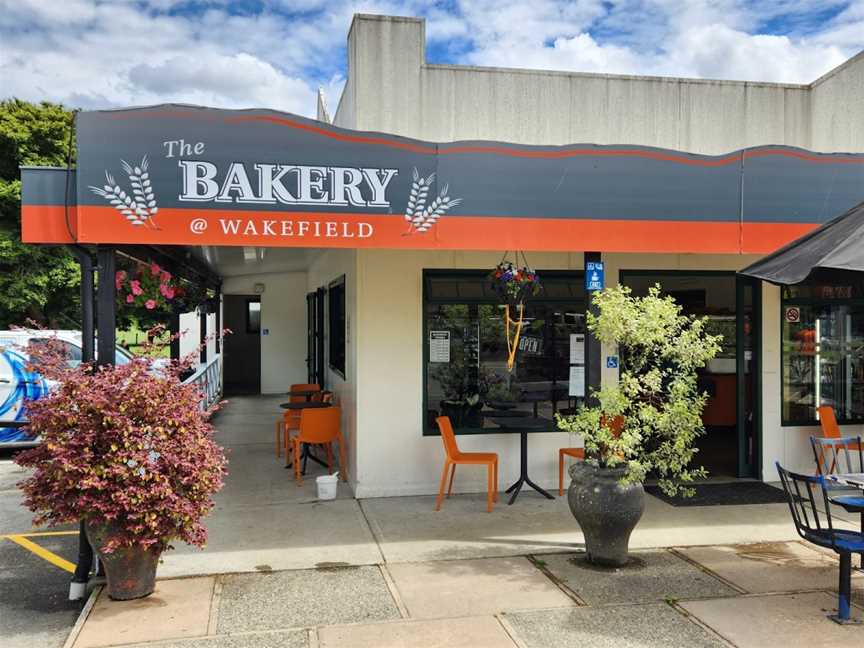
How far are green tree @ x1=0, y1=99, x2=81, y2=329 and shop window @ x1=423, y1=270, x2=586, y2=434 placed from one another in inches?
700

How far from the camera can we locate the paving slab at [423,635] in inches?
157

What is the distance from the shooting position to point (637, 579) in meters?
5.00

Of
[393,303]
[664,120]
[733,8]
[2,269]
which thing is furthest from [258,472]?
[2,269]

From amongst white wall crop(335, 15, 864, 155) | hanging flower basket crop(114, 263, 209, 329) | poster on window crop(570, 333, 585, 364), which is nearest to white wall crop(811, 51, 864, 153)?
white wall crop(335, 15, 864, 155)

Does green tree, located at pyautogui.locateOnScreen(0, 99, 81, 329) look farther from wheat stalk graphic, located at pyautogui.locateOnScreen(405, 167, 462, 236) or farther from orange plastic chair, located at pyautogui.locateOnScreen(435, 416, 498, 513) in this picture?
wheat stalk graphic, located at pyautogui.locateOnScreen(405, 167, 462, 236)

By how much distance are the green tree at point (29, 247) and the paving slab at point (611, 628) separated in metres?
20.9

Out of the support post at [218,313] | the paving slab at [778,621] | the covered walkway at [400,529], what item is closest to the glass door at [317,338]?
the support post at [218,313]

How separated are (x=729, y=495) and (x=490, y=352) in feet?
9.35

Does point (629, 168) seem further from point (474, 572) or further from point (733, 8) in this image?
point (733, 8)

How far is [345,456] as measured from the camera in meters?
8.39

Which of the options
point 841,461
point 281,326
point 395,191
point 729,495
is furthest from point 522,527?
point 281,326

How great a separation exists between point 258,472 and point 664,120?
646cm

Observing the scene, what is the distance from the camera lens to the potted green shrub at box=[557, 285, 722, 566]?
16.4 ft

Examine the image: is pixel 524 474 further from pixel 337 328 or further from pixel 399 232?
pixel 337 328
